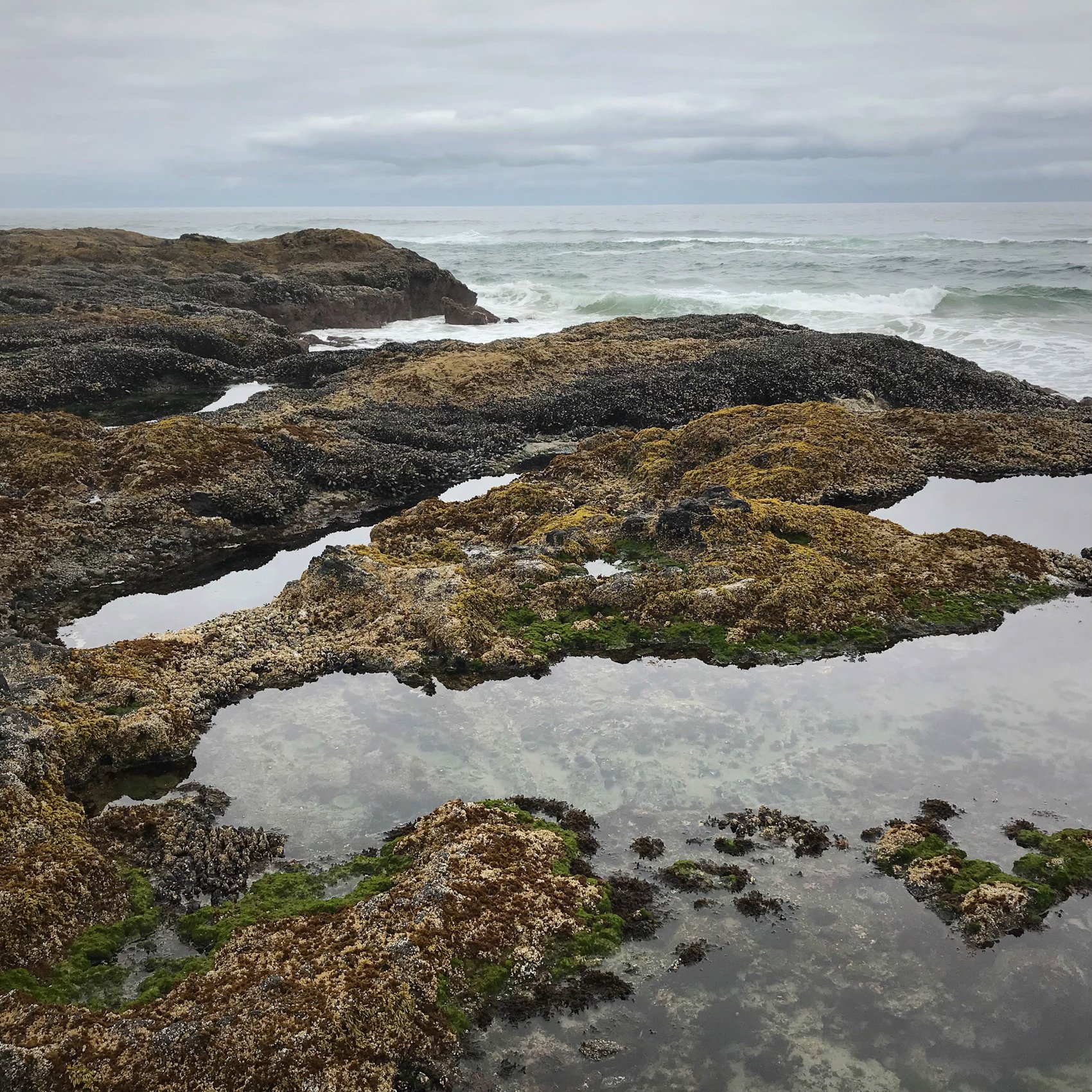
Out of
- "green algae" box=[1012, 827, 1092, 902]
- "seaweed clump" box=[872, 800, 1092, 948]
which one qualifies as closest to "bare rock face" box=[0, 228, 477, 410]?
"seaweed clump" box=[872, 800, 1092, 948]

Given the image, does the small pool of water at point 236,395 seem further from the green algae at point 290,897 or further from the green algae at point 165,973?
the green algae at point 165,973

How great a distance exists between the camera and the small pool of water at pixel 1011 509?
12.3 metres

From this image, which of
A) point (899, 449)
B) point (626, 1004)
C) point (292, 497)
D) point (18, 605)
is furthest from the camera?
point (899, 449)

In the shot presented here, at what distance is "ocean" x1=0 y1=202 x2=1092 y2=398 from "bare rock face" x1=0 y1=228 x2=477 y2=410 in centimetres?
268

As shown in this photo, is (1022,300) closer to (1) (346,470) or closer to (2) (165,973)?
(1) (346,470)

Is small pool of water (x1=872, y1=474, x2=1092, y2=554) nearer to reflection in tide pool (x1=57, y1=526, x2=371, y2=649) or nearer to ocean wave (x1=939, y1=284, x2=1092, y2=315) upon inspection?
reflection in tide pool (x1=57, y1=526, x2=371, y2=649)

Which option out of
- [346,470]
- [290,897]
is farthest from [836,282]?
[290,897]

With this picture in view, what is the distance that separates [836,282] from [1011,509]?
163 feet

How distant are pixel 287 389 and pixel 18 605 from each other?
11.9 metres

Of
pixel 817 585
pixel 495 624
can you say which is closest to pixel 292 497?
pixel 495 624

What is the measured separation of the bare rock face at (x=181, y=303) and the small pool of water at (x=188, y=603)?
37.1 ft

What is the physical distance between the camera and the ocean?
3769 cm

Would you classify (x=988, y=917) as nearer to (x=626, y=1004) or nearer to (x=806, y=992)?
(x=806, y=992)

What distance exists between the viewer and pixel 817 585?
10.1 metres
